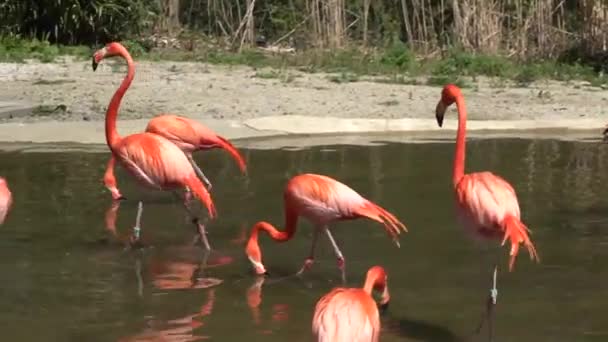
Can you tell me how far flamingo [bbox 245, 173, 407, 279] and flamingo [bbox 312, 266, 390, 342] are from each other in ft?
6.63

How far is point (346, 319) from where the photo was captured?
426 centimetres

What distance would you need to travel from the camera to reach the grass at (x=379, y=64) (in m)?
15.0

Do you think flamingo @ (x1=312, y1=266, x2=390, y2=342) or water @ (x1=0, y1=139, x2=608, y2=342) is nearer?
flamingo @ (x1=312, y1=266, x2=390, y2=342)

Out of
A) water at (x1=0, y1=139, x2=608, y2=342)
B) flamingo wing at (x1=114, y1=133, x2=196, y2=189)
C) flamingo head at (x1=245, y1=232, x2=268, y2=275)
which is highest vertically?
flamingo wing at (x1=114, y1=133, x2=196, y2=189)

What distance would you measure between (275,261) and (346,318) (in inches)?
112

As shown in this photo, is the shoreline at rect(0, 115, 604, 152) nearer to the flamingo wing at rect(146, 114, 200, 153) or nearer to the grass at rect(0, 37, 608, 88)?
the grass at rect(0, 37, 608, 88)

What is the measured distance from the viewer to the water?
586cm

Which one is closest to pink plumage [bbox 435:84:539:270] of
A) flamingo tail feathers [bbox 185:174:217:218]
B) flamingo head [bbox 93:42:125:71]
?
flamingo tail feathers [bbox 185:174:217:218]

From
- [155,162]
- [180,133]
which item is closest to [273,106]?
[180,133]

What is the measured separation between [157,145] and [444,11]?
10737mm

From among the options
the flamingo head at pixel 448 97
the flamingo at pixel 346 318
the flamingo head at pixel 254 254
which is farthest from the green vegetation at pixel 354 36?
the flamingo at pixel 346 318

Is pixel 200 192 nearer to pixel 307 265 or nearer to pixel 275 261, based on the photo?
pixel 275 261

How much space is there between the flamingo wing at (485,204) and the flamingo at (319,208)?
715 mm

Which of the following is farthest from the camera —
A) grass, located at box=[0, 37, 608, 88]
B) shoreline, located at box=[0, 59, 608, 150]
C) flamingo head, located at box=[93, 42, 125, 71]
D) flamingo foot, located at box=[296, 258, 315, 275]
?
grass, located at box=[0, 37, 608, 88]
